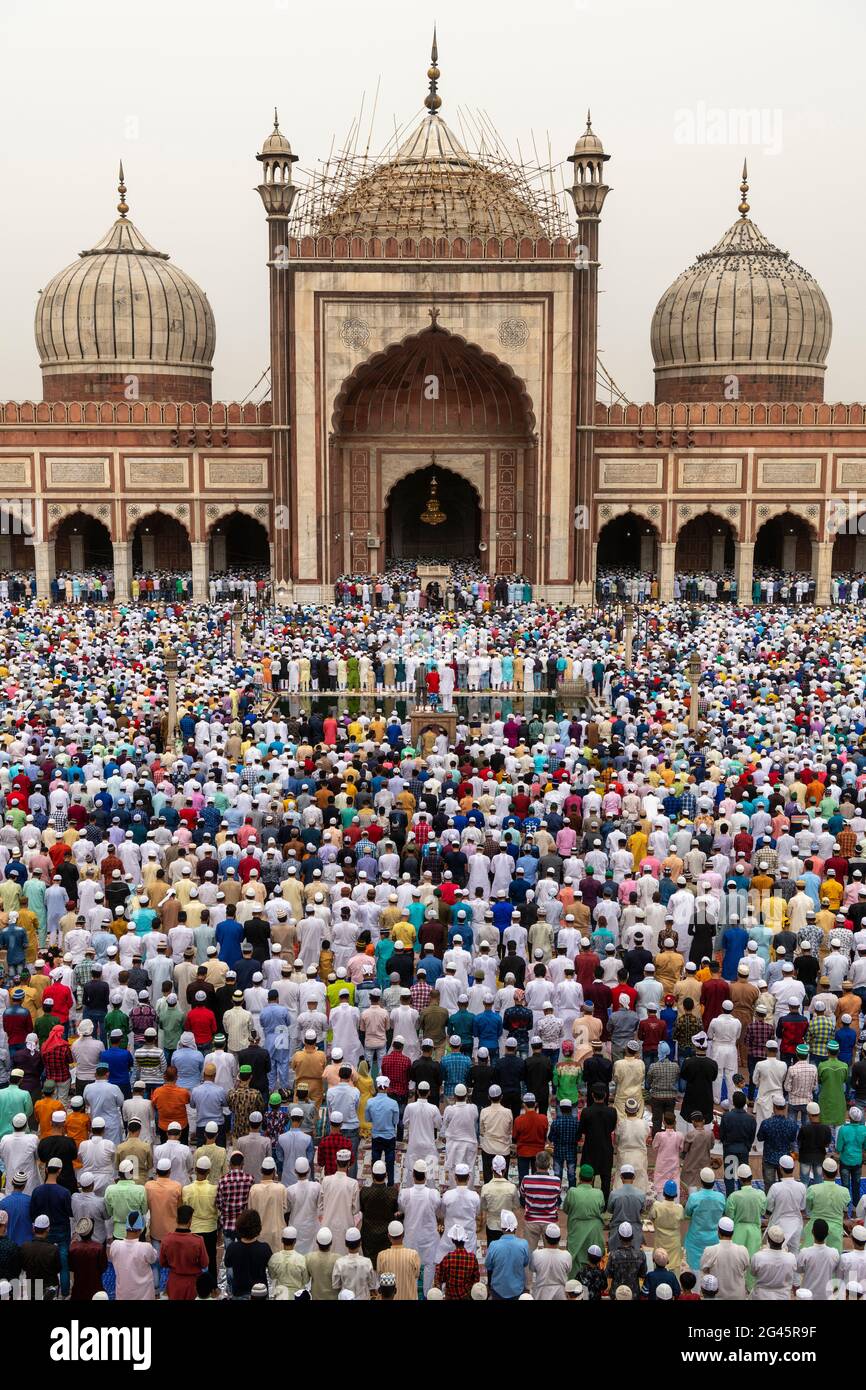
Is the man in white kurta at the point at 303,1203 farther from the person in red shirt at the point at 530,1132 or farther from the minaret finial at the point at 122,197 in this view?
the minaret finial at the point at 122,197

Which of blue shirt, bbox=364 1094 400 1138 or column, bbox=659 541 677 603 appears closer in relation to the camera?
blue shirt, bbox=364 1094 400 1138

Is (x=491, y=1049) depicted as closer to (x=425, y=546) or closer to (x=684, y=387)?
(x=425, y=546)

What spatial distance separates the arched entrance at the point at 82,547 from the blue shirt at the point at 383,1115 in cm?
2969

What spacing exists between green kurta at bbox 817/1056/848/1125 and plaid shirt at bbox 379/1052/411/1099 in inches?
99.1

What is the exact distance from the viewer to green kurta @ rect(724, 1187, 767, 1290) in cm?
707

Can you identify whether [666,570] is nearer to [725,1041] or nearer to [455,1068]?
[725,1041]

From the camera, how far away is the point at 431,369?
115ft

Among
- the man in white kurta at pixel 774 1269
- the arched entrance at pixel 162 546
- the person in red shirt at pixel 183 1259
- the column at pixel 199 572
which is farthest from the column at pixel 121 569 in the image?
the man in white kurta at pixel 774 1269

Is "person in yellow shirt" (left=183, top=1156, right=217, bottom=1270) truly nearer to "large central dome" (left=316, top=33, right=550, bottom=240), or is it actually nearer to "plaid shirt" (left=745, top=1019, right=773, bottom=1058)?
"plaid shirt" (left=745, top=1019, right=773, bottom=1058)

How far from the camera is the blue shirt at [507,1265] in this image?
668 centimetres

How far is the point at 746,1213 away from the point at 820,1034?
222 cm

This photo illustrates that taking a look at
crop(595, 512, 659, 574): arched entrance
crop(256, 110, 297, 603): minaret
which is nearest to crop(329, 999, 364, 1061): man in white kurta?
crop(256, 110, 297, 603): minaret

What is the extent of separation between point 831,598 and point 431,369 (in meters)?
11.2
